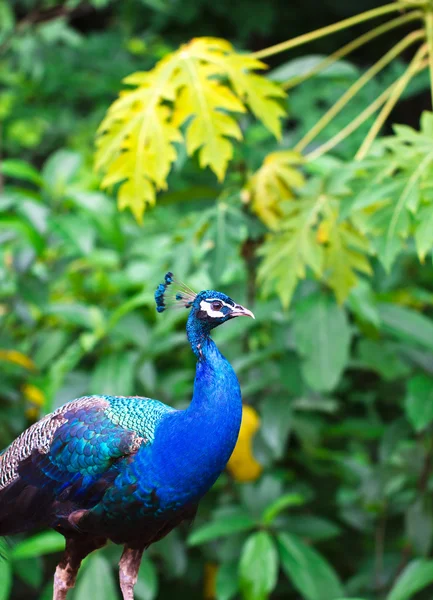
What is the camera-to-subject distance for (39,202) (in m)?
3.57

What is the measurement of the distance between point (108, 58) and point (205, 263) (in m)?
3.14

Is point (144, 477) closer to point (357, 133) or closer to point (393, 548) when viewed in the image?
point (393, 548)

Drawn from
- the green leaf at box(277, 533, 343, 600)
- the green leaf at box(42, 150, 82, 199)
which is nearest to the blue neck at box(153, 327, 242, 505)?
the green leaf at box(277, 533, 343, 600)

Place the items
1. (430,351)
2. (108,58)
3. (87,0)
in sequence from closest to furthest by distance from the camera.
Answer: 1. (430,351)
2. (87,0)
3. (108,58)

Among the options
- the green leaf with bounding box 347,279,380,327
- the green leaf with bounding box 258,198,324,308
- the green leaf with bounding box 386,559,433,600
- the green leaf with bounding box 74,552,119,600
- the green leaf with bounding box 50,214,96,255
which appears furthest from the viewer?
the green leaf with bounding box 50,214,96,255

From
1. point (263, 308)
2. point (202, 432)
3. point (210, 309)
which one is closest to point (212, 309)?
point (210, 309)

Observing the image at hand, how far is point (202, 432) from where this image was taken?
4.69 ft

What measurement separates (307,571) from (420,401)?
2.38 ft

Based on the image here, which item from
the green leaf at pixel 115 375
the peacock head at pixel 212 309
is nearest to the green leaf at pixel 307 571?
the green leaf at pixel 115 375

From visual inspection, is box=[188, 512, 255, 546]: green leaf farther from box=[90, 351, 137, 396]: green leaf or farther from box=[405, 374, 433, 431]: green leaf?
box=[405, 374, 433, 431]: green leaf

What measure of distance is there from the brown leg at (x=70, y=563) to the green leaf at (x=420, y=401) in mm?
1528

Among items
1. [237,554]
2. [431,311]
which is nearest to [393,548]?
[237,554]

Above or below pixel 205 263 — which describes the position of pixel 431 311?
below

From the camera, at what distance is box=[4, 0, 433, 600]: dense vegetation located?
2.64 m
